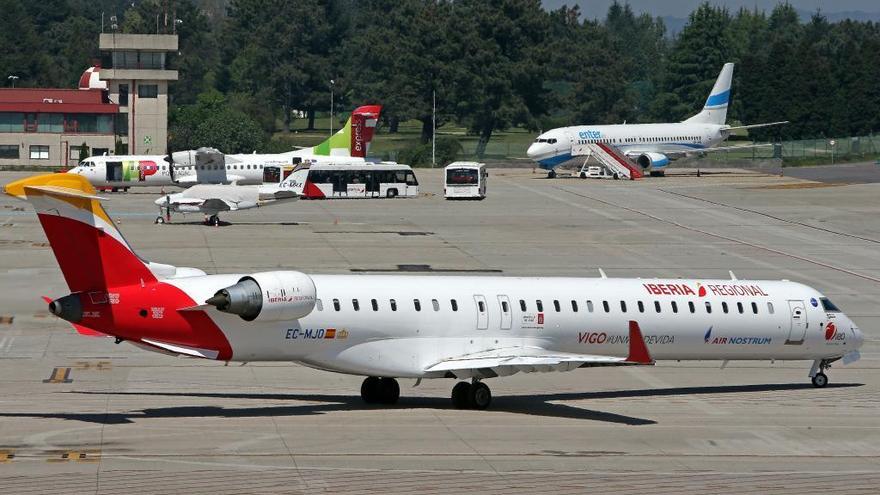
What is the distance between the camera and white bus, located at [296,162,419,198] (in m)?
98.1

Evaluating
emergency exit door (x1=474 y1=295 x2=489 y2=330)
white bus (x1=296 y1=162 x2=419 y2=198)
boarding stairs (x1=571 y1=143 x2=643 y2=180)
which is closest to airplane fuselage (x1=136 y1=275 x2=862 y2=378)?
emergency exit door (x1=474 y1=295 x2=489 y2=330)

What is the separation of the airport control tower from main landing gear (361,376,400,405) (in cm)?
11282

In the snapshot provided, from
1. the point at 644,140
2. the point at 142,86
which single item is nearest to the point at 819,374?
the point at 644,140

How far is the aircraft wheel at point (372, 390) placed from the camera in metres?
31.2

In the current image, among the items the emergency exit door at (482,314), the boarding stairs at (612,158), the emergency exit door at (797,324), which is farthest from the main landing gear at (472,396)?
the boarding stairs at (612,158)

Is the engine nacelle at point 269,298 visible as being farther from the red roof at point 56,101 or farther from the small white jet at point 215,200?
the red roof at point 56,101

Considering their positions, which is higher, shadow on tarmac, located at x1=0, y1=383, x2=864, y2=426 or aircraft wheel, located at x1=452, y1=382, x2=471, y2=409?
aircraft wheel, located at x1=452, y1=382, x2=471, y2=409

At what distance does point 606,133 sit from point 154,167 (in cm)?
3712

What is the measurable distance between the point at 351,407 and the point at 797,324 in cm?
1094

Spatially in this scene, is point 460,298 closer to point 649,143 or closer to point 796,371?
point 796,371

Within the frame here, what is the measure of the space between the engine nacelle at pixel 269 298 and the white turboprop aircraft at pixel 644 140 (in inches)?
3548

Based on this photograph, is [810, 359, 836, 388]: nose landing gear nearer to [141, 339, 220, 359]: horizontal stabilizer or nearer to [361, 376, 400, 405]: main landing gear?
[361, 376, 400, 405]: main landing gear

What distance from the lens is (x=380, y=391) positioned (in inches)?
1230

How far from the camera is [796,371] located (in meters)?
38.3
